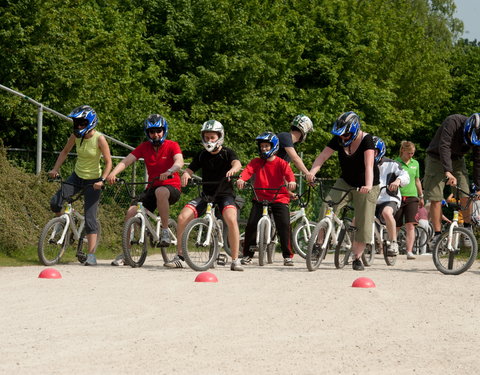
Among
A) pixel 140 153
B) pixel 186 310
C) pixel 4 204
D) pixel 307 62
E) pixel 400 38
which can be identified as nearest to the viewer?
pixel 186 310

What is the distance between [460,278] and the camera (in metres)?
12.4

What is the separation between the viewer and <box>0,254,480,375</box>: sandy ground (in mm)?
6203

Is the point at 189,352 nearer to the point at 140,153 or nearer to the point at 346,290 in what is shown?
the point at 346,290

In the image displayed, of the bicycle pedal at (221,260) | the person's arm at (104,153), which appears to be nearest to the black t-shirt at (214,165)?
the bicycle pedal at (221,260)

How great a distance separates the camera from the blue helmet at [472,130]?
13.0 metres

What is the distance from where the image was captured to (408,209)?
655 inches

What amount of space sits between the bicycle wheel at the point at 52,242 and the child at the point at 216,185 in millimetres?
1319

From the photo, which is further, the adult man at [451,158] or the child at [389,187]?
the child at [389,187]

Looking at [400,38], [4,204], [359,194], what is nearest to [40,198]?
[4,204]

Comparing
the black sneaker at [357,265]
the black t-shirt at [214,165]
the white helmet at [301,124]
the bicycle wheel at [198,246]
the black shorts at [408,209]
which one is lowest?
the black sneaker at [357,265]

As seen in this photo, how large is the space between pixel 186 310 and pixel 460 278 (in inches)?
192

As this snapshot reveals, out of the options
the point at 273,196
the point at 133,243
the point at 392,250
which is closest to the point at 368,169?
the point at 273,196

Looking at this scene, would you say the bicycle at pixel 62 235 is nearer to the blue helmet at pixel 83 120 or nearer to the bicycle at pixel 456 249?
the blue helmet at pixel 83 120

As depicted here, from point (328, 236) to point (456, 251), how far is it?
1541mm
